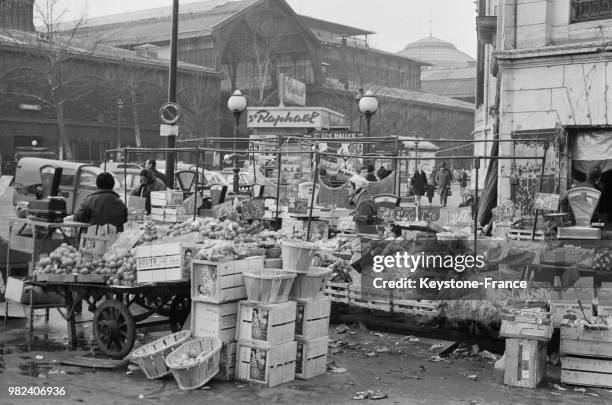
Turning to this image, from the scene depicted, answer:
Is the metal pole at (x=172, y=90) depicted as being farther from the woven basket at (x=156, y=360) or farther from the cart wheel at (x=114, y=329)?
the woven basket at (x=156, y=360)

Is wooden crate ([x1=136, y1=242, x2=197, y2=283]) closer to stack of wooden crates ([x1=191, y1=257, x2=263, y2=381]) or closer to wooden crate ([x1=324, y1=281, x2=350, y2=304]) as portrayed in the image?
stack of wooden crates ([x1=191, y1=257, x2=263, y2=381])

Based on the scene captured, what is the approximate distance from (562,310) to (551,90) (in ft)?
24.3

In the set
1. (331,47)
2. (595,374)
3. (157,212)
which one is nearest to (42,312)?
(157,212)

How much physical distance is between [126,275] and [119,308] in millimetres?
434

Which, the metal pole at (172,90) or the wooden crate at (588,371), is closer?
the wooden crate at (588,371)

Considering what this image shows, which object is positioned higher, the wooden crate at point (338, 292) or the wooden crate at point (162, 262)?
the wooden crate at point (162, 262)

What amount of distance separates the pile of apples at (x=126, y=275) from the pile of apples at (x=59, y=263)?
69cm

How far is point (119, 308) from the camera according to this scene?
9336 millimetres

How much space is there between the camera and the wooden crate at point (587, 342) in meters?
8.47

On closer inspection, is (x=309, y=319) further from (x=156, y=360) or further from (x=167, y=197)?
(x=167, y=197)

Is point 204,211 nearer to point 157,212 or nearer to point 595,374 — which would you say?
point 157,212

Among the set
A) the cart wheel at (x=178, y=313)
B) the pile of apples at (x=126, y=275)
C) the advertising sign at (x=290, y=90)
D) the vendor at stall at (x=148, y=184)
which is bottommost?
the cart wheel at (x=178, y=313)

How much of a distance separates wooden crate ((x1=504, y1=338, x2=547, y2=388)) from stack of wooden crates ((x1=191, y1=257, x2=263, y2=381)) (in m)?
2.85

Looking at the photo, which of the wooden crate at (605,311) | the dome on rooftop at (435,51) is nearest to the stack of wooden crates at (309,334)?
the wooden crate at (605,311)
